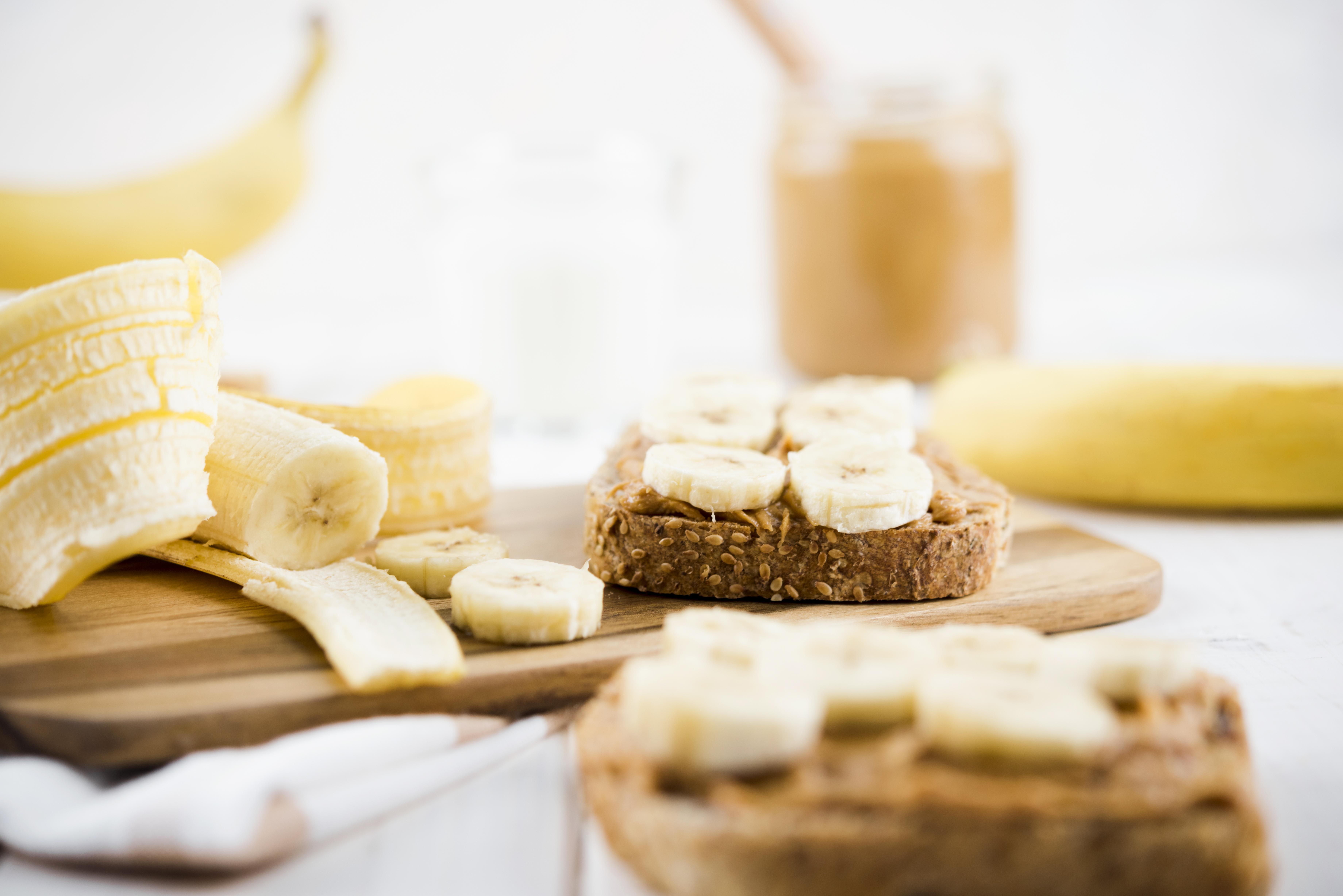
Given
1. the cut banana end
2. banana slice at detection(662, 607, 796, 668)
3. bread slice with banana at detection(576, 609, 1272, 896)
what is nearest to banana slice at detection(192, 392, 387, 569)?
the cut banana end

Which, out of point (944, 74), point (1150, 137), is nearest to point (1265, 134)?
point (1150, 137)

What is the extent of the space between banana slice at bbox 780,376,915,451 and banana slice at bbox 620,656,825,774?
3.01 feet

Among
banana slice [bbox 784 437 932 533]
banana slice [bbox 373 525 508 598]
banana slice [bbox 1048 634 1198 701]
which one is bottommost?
banana slice [bbox 373 525 508 598]

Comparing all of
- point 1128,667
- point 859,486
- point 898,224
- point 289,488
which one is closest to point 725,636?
point 1128,667

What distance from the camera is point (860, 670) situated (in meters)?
1.11

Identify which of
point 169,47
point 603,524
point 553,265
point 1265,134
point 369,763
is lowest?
point 369,763

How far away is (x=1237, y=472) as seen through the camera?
2.26 meters

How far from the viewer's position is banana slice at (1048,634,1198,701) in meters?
1.13

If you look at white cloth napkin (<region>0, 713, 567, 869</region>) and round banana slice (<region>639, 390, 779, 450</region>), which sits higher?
round banana slice (<region>639, 390, 779, 450</region>)

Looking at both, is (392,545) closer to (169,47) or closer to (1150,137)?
(169,47)

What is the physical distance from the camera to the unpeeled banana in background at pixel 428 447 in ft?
6.37

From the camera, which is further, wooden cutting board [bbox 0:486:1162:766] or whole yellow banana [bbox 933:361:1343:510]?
whole yellow banana [bbox 933:361:1343:510]

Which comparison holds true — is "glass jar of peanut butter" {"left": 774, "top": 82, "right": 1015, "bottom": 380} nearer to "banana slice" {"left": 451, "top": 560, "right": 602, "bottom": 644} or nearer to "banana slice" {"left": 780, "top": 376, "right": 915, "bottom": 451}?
"banana slice" {"left": 780, "top": 376, "right": 915, "bottom": 451}

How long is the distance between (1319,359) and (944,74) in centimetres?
161
